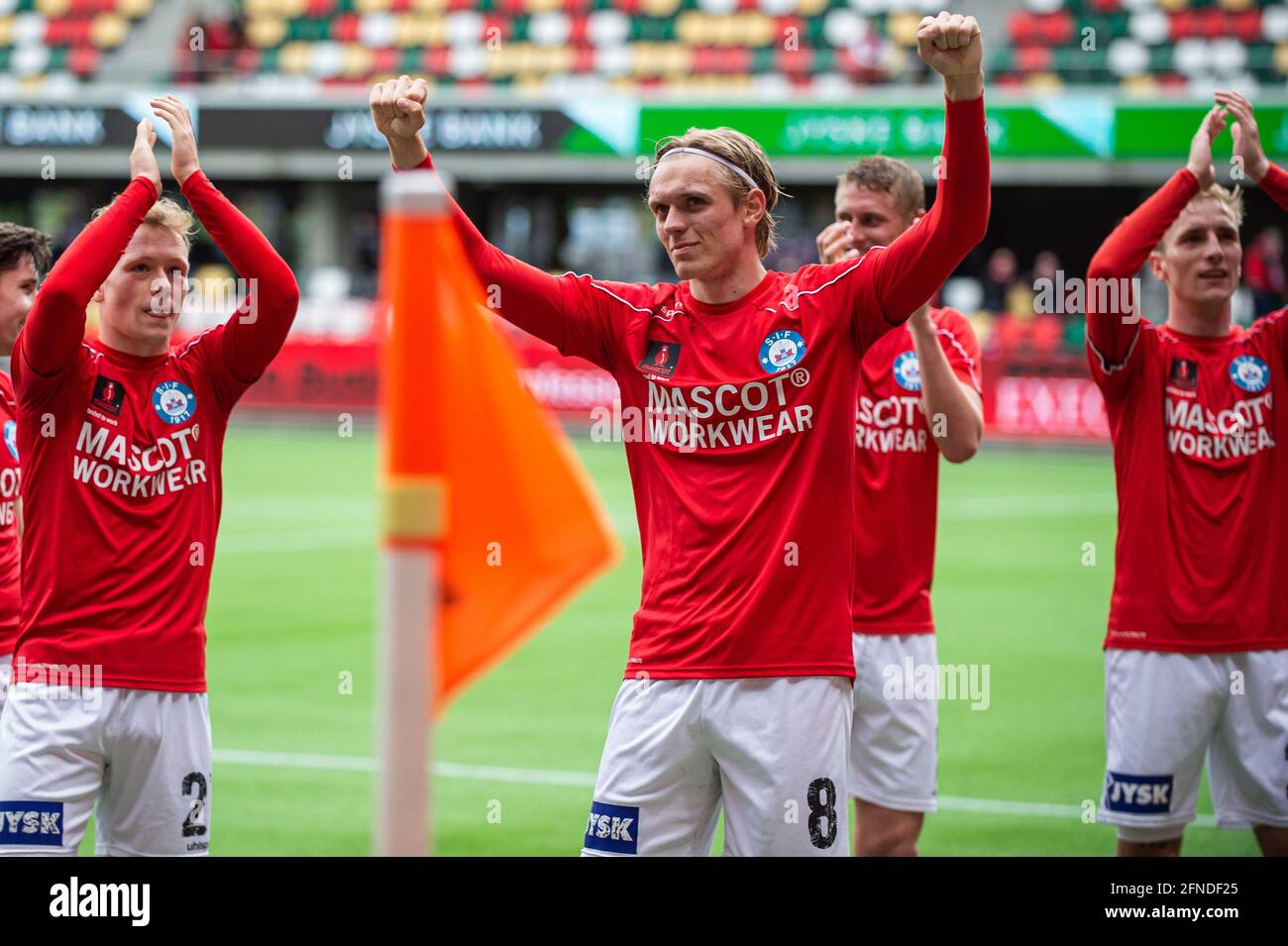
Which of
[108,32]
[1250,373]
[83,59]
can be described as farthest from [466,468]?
[108,32]

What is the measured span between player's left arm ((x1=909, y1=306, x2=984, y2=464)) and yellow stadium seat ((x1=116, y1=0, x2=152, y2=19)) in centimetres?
3348

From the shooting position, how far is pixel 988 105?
2805 centimetres

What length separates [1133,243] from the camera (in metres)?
5.47

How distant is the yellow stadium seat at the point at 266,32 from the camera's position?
117 ft

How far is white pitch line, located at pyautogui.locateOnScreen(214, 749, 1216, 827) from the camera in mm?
8109

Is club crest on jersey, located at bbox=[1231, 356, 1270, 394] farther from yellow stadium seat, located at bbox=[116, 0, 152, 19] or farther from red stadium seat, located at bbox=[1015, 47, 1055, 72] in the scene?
yellow stadium seat, located at bbox=[116, 0, 152, 19]

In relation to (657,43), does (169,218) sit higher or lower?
lower

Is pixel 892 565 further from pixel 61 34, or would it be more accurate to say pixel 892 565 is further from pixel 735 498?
pixel 61 34

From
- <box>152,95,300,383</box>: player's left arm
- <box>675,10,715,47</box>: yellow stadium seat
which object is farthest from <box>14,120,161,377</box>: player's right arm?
<box>675,10,715,47</box>: yellow stadium seat

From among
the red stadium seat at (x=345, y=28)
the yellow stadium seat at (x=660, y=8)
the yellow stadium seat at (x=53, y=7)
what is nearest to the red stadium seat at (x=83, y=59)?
the yellow stadium seat at (x=53, y=7)

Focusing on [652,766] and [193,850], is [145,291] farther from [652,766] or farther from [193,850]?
[652,766]

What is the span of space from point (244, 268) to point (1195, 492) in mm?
3155

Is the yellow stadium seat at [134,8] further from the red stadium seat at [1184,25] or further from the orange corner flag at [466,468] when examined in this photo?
the orange corner flag at [466,468]
